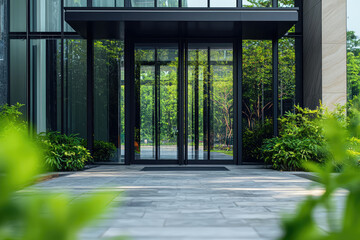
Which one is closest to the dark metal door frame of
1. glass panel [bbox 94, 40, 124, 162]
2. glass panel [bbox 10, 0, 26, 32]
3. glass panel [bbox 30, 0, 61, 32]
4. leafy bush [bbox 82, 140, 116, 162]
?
glass panel [bbox 94, 40, 124, 162]

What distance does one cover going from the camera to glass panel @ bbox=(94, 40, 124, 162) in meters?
11.8

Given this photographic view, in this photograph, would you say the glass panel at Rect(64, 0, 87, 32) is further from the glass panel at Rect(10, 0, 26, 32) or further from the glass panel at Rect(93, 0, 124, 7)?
the glass panel at Rect(10, 0, 26, 32)

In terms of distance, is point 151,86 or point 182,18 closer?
point 182,18

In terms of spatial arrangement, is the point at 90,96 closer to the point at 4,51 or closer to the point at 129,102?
the point at 129,102

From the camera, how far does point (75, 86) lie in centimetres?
1201

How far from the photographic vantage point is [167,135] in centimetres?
1195

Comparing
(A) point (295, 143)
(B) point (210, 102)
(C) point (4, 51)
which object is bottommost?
(A) point (295, 143)

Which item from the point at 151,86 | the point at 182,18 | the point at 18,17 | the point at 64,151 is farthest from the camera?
the point at 151,86

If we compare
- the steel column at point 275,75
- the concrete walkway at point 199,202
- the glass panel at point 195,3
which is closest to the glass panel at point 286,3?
the steel column at point 275,75

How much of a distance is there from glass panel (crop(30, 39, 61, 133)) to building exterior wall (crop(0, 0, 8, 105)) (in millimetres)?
845

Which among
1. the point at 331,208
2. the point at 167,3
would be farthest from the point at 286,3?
the point at 331,208

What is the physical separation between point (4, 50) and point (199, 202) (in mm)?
9459

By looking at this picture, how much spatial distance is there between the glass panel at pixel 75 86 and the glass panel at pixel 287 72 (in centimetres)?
676

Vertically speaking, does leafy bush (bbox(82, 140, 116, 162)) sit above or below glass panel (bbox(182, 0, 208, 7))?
below
